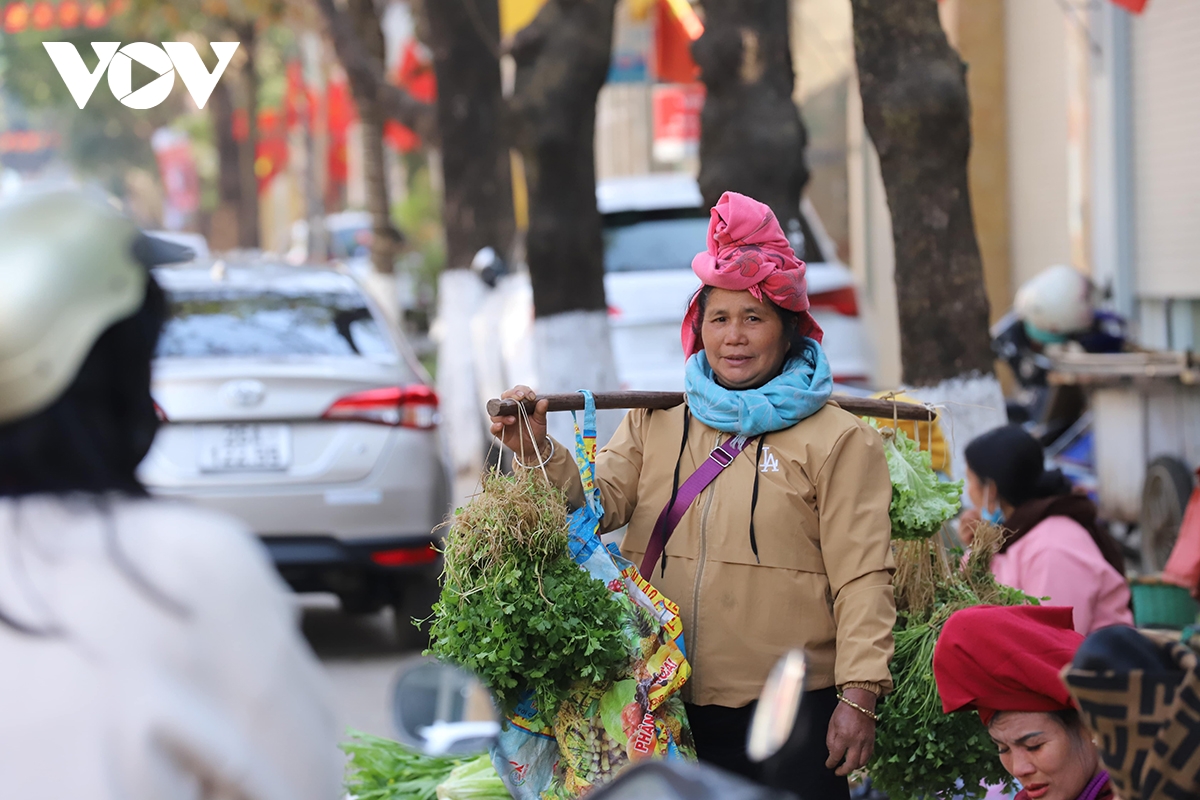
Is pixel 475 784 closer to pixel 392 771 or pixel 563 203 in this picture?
pixel 392 771

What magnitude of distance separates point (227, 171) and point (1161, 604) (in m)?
22.1

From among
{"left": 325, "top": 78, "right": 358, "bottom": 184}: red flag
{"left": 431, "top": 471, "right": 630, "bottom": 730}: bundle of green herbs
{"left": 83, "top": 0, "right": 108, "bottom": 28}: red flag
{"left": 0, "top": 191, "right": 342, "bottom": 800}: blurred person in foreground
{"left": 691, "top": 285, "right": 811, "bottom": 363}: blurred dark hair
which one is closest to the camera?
{"left": 0, "top": 191, "right": 342, "bottom": 800}: blurred person in foreground

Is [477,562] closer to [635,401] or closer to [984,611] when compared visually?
[635,401]

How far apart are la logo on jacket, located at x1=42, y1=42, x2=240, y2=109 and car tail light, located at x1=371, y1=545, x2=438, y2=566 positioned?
9.84ft

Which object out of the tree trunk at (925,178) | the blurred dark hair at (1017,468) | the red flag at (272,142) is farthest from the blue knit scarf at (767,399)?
the red flag at (272,142)

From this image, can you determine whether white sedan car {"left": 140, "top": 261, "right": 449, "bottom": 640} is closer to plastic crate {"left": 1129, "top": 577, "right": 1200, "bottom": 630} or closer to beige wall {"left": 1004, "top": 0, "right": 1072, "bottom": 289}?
plastic crate {"left": 1129, "top": 577, "right": 1200, "bottom": 630}

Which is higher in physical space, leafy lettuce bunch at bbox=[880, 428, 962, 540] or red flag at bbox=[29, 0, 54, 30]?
red flag at bbox=[29, 0, 54, 30]

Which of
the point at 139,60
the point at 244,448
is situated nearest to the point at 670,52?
the point at 244,448

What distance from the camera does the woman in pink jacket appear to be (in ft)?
13.7

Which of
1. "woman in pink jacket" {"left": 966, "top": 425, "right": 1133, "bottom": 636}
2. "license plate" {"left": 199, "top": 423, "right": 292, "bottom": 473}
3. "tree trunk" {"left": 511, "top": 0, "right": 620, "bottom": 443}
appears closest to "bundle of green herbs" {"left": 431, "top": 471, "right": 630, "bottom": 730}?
"woman in pink jacket" {"left": 966, "top": 425, "right": 1133, "bottom": 636}

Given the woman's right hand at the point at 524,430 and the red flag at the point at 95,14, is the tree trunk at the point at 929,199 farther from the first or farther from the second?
the red flag at the point at 95,14

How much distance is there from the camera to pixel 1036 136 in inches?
449

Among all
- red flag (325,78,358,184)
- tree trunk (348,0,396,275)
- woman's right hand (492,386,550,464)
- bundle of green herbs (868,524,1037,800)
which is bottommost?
bundle of green herbs (868,524,1037,800)

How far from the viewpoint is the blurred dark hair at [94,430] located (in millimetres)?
1498
